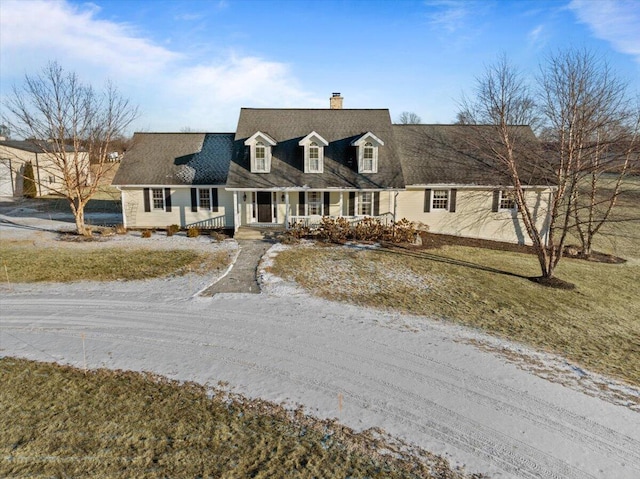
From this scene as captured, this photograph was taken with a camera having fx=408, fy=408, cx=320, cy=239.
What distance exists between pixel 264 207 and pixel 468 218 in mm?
11499

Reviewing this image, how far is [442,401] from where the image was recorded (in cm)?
755

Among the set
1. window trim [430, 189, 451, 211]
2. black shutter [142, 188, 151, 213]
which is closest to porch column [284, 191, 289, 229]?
black shutter [142, 188, 151, 213]

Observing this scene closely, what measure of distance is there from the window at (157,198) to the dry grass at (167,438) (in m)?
16.6

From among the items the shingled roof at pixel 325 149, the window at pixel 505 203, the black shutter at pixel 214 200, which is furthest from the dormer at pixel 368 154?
the black shutter at pixel 214 200

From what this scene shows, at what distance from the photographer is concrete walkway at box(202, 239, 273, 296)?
13.7 metres

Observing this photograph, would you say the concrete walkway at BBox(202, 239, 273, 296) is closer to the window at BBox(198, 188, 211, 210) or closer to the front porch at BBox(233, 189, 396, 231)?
the front porch at BBox(233, 189, 396, 231)

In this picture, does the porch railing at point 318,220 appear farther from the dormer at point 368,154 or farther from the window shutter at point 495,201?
the window shutter at point 495,201

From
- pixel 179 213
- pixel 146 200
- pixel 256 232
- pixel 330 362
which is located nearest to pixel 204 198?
pixel 179 213

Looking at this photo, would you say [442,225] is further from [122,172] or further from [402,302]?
[122,172]

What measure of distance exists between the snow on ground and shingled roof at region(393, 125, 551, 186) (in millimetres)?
13153

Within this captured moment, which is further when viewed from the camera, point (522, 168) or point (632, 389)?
point (522, 168)

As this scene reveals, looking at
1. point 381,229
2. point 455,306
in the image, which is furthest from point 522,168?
point 455,306

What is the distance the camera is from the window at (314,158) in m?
22.7

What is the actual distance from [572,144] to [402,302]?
9.07 metres
